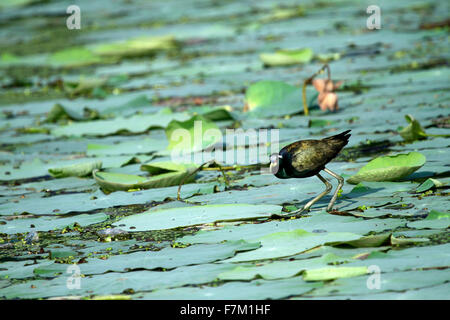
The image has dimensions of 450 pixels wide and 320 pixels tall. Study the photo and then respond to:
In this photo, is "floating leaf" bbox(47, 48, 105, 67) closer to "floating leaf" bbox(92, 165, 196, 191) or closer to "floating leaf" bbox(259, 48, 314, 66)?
"floating leaf" bbox(259, 48, 314, 66)

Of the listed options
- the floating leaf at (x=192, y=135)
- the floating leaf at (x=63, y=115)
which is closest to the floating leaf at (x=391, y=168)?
the floating leaf at (x=192, y=135)

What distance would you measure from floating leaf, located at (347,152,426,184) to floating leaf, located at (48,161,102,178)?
1429 millimetres

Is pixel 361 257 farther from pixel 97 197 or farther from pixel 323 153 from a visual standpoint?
pixel 97 197

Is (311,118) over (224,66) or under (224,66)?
under

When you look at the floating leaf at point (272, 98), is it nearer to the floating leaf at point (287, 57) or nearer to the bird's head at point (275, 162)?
the floating leaf at point (287, 57)

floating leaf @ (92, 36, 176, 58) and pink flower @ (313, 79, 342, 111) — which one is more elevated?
floating leaf @ (92, 36, 176, 58)

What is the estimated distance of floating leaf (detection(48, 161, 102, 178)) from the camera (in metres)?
4.15

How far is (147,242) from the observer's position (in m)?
2.96

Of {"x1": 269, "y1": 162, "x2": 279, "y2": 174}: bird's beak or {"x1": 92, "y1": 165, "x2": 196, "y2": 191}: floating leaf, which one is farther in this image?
{"x1": 92, "y1": 165, "x2": 196, "y2": 191}: floating leaf

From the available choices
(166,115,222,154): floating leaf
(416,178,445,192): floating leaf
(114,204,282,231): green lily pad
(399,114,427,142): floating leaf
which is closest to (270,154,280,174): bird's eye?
(114,204,282,231): green lily pad

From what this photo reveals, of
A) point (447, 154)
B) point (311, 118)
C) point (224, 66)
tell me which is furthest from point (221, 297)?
point (224, 66)

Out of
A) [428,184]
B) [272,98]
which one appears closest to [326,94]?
[272,98]

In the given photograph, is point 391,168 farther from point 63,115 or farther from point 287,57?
point 287,57

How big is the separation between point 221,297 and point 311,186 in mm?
1381
